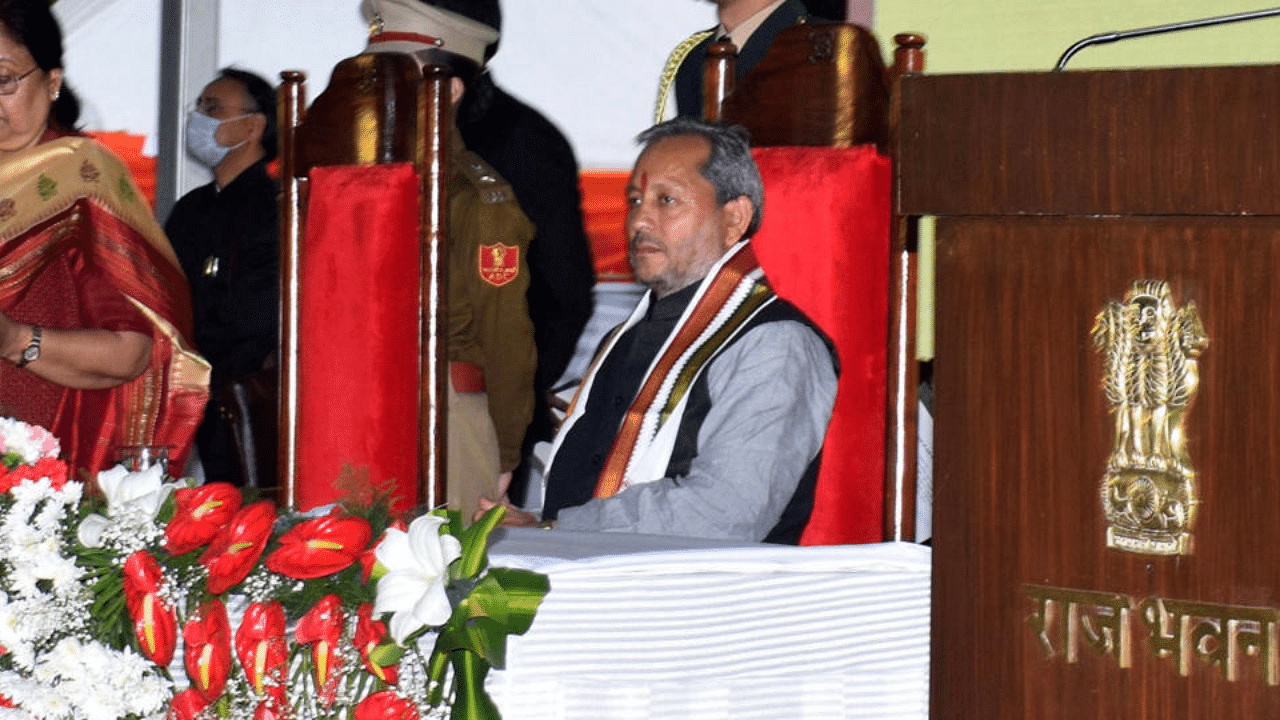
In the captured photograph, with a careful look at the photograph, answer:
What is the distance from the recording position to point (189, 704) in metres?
1.12

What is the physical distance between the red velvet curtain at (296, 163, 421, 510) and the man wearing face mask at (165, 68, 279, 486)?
1.26m

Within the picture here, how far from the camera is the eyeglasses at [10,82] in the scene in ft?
7.64

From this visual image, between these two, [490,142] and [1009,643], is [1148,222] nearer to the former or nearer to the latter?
[1009,643]

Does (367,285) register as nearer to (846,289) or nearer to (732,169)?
(732,169)

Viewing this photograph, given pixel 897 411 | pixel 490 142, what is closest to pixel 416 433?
pixel 897 411

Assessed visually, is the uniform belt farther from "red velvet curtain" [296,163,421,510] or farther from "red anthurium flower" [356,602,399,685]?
"red anthurium flower" [356,602,399,685]

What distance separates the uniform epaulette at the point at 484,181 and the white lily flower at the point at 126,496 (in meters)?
1.90

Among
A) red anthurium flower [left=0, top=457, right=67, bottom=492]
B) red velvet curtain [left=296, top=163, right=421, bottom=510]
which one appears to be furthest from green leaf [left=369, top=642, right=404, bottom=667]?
red velvet curtain [left=296, top=163, right=421, bottom=510]

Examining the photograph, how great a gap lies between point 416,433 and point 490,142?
4.21 ft

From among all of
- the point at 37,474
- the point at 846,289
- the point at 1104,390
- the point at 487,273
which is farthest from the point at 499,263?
the point at 1104,390

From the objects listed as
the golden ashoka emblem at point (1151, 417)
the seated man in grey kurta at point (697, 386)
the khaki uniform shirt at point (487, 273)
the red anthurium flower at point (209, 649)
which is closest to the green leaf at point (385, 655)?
the red anthurium flower at point (209, 649)

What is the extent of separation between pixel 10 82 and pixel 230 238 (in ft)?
5.73

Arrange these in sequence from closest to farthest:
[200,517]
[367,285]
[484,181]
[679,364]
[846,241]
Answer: [200,517]
[846,241]
[679,364]
[367,285]
[484,181]

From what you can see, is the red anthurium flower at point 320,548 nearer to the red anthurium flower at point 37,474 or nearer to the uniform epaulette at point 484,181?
the red anthurium flower at point 37,474
